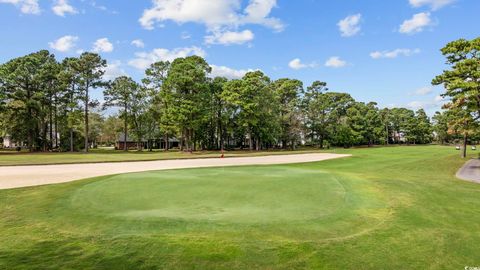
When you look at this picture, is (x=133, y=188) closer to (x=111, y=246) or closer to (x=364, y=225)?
(x=111, y=246)

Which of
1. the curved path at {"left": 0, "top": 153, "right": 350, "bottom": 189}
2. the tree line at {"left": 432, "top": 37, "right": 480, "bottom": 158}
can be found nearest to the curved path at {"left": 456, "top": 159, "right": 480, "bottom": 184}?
the tree line at {"left": 432, "top": 37, "right": 480, "bottom": 158}

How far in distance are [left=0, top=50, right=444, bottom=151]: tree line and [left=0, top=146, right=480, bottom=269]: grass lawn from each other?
39.4 m

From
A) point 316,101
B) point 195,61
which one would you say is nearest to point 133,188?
point 195,61

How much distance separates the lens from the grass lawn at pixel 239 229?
5316mm

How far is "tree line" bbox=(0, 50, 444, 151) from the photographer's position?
51.3 metres

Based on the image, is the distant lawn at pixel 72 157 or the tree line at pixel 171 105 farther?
the tree line at pixel 171 105

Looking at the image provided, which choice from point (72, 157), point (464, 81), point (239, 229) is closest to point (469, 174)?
point (464, 81)

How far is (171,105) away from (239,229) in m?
46.8

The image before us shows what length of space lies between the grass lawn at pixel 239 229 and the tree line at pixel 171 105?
129 ft

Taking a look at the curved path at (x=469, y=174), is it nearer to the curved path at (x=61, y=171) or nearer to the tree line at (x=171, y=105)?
Answer: the curved path at (x=61, y=171)

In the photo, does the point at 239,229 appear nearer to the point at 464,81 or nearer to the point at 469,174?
the point at 469,174

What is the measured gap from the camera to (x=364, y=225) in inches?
293

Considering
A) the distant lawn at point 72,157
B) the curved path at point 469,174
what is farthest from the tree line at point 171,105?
the curved path at point 469,174

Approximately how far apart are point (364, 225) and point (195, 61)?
172 feet
